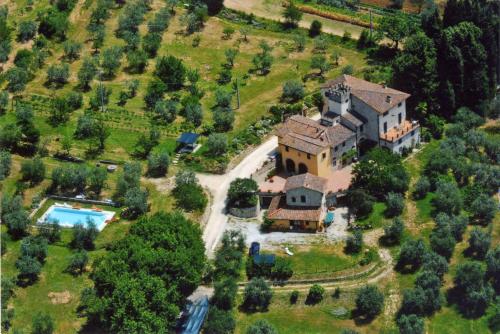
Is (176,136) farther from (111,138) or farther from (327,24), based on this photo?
(327,24)

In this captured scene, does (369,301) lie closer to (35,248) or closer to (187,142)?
(35,248)

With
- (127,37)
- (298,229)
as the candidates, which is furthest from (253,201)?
(127,37)

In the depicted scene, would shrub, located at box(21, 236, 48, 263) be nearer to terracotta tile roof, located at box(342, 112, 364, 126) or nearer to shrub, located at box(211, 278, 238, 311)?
shrub, located at box(211, 278, 238, 311)

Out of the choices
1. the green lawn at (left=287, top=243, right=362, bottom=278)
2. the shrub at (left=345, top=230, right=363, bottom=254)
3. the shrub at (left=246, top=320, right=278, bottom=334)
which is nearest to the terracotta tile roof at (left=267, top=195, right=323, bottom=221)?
the green lawn at (left=287, top=243, right=362, bottom=278)

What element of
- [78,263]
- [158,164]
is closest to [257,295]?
[78,263]

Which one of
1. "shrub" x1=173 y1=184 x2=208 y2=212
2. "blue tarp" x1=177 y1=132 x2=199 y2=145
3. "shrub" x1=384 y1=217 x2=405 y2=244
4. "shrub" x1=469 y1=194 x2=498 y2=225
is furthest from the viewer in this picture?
"blue tarp" x1=177 y1=132 x2=199 y2=145

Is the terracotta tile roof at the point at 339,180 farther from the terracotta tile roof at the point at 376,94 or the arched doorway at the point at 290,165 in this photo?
the terracotta tile roof at the point at 376,94
